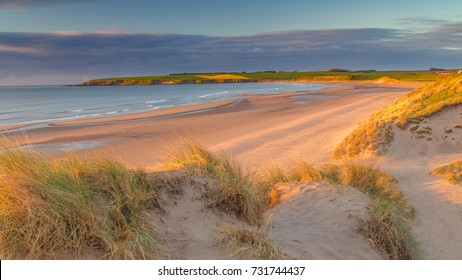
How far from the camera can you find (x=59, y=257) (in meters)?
4.41

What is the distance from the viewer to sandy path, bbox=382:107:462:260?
7.05 m

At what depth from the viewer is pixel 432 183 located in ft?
29.0

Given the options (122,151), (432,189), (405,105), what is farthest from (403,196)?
(122,151)

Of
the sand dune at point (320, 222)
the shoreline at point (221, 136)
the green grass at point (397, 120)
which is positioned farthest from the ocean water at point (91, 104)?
the sand dune at point (320, 222)

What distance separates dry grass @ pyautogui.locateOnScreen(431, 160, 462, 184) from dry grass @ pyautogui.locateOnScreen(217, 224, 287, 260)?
17.9 feet

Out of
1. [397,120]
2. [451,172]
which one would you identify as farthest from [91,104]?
[451,172]

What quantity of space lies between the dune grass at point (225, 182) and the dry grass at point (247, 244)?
1010 millimetres

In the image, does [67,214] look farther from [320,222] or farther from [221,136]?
[221,136]

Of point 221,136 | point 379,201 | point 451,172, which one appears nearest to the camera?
point 379,201

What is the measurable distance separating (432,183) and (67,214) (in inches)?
277

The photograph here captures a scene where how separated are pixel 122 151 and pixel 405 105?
993 cm

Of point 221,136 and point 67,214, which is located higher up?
point 67,214

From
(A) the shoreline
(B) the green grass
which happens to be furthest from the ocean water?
(B) the green grass

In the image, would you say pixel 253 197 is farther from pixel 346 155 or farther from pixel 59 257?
pixel 346 155
